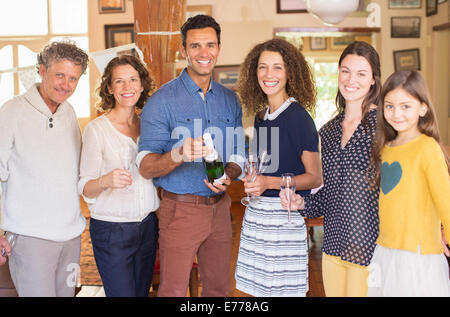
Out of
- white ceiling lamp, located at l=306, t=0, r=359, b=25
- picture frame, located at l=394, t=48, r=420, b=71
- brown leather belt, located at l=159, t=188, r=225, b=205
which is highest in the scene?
picture frame, located at l=394, t=48, r=420, b=71

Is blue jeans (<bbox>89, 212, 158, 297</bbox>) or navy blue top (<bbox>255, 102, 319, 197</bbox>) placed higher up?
navy blue top (<bbox>255, 102, 319, 197</bbox>)

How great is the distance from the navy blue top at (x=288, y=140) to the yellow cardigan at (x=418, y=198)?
394mm

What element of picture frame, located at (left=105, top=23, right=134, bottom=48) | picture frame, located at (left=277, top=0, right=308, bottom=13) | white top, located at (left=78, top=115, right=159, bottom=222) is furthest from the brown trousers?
picture frame, located at (left=105, top=23, right=134, bottom=48)

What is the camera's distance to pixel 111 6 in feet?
20.2

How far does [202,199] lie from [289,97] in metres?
0.57

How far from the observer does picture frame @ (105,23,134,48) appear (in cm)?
615

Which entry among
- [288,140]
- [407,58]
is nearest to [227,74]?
[407,58]

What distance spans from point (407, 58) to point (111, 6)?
3.98 metres

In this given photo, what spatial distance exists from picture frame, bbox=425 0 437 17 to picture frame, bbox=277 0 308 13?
5.09 feet

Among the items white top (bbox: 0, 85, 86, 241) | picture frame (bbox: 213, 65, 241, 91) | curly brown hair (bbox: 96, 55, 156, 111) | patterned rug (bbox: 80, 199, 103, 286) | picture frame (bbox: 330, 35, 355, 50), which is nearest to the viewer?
white top (bbox: 0, 85, 86, 241)

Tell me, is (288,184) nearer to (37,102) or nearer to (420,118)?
(420,118)

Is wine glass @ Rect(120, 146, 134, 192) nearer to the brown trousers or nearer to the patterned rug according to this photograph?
the brown trousers

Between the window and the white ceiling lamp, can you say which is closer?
the white ceiling lamp
